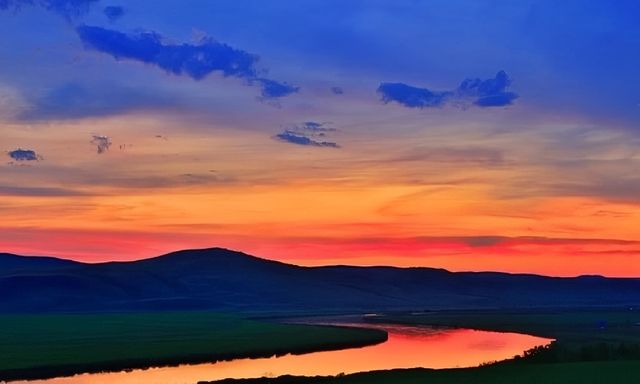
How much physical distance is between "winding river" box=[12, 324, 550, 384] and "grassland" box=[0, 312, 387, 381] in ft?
8.08

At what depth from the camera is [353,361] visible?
65.6 m

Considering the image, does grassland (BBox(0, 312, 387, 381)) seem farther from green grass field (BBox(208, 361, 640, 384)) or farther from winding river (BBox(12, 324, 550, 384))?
green grass field (BBox(208, 361, 640, 384))

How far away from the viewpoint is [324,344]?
81562 millimetres

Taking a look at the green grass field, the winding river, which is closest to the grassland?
the winding river

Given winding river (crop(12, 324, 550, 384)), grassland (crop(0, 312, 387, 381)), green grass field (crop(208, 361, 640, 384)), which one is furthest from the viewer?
grassland (crop(0, 312, 387, 381))

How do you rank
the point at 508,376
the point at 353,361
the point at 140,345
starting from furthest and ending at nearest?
the point at 140,345, the point at 353,361, the point at 508,376

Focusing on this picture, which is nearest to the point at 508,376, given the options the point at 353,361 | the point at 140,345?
the point at 353,361

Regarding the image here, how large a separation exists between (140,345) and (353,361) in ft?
63.2

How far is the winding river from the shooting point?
55.1m

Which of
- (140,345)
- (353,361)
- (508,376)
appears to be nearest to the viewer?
(508,376)

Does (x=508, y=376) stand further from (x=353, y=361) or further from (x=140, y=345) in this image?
(x=140, y=345)

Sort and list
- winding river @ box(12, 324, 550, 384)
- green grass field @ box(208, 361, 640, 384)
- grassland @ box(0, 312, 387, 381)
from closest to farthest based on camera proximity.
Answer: green grass field @ box(208, 361, 640, 384) < winding river @ box(12, 324, 550, 384) < grassland @ box(0, 312, 387, 381)

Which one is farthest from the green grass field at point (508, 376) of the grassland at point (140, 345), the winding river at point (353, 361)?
the grassland at point (140, 345)

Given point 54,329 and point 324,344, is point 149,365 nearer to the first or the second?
point 324,344
